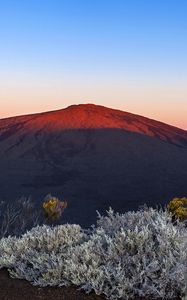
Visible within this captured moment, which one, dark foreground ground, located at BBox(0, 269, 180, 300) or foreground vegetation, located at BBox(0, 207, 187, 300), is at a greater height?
foreground vegetation, located at BBox(0, 207, 187, 300)

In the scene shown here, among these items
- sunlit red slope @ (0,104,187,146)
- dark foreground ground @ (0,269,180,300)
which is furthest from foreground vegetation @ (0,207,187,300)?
sunlit red slope @ (0,104,187,146)

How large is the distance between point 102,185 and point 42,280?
58488 millimetres

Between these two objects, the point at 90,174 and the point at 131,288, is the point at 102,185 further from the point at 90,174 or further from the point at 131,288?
the point at 131,288

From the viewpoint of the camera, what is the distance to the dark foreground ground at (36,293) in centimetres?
454

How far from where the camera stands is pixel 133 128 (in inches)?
3243

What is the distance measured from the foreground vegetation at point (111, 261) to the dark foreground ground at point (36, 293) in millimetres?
67

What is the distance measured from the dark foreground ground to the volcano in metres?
39.7

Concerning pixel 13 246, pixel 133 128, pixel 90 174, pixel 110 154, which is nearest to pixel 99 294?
pixel 13 246

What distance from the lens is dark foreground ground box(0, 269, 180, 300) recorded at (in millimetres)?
4535

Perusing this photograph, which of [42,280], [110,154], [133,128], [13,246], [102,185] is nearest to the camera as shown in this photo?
[42,280]

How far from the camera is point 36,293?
184 inches

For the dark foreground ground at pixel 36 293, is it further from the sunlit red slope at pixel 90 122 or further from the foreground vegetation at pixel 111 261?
the sunlit red slope at pixel 90 122

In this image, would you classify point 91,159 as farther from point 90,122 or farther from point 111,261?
point 111,261

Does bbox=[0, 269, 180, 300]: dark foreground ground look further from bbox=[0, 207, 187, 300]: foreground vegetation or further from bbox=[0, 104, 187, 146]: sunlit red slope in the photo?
bbox=[0, 104, 187, 146]: sunlit red slope
